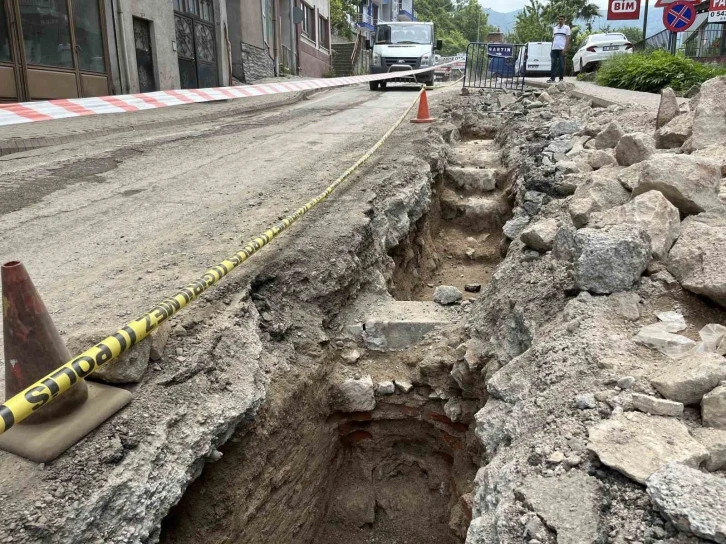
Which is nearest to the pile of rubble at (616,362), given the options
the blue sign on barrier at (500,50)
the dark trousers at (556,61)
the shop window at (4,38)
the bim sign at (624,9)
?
the shop window at (4,38)

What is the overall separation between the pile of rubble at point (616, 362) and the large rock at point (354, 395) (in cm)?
90

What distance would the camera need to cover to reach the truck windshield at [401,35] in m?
18.6

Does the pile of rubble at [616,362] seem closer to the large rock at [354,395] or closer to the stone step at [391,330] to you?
the stone step at [391,330]

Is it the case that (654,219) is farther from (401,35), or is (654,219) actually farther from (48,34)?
(401,35)

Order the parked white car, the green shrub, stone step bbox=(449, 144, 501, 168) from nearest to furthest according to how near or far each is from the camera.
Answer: stone step bbox=(449, 144, 501, 168), the green shrub, the parked white car

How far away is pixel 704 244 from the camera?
2861 millimetres

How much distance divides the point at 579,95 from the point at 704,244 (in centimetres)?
813

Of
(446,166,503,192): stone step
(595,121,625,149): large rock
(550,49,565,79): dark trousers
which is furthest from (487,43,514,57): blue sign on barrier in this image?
(595,121,625,149): large rock

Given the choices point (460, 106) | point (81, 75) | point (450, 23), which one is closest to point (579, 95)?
point (460, 106)

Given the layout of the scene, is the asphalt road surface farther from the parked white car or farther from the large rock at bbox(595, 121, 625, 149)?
the parked white car

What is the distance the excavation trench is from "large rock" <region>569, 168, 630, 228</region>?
125cm

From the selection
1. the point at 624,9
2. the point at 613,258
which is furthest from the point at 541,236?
the point at 624,9

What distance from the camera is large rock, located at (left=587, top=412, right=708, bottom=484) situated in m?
1.85

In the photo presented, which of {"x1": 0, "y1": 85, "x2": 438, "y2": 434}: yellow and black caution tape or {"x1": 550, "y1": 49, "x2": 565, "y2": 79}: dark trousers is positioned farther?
{"x1": 550, "y1": 49, "x2": 565, "y2": 79}: dark trousers
